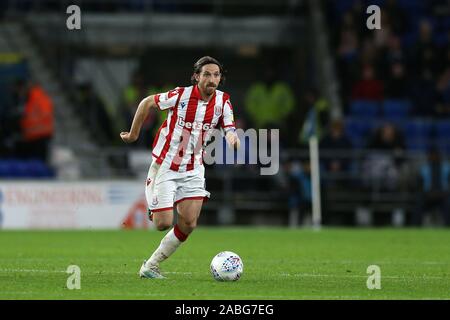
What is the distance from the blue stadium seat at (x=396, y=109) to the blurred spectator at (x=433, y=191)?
2349mm

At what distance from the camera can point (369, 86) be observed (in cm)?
2838

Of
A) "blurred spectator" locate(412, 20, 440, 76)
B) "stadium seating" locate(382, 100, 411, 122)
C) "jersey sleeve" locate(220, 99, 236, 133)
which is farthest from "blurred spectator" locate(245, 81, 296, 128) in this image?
"jersey sleeve" locate(220, 99, 236, 133)

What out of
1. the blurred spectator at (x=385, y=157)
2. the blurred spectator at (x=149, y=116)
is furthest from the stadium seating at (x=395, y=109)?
the blurred spectator at (x=149, y=116)

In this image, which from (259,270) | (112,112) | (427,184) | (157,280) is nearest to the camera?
(157,280)

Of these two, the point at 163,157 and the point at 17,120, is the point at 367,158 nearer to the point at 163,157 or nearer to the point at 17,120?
the point at 17,120

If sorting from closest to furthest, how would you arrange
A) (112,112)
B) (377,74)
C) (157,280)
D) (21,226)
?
(157,280) → (21,226) → (377,74) → (112,112)

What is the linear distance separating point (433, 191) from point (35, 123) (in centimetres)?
903

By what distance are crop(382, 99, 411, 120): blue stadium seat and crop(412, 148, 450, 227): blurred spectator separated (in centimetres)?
235

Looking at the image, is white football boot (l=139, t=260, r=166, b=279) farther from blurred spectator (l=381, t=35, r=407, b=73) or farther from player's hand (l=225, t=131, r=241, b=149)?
blurred spectator (l=381, t=35, r=407, b=73)

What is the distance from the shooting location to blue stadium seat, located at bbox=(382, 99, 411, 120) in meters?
28.4

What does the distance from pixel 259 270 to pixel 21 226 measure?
11961 millimetres
